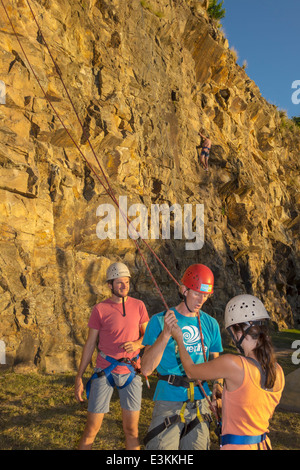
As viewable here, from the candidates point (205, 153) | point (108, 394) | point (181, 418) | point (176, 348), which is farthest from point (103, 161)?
point (181, 418)

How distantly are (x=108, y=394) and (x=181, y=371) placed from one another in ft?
4.37

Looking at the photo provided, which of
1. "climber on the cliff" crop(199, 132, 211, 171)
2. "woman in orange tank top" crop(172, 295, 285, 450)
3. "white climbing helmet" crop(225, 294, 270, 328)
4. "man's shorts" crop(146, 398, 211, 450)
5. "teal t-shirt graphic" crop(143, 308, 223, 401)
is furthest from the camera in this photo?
"climber on the cliff" crop(199, 132, 211, 171)

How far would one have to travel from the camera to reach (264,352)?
8.44 feet

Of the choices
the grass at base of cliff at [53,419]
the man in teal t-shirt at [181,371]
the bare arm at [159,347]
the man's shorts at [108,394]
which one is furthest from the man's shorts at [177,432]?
the grass at base of cliff at [53,419]

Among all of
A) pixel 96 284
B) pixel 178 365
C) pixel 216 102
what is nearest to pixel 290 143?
pixel 216 102

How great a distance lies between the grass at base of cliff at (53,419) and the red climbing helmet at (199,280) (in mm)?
3386

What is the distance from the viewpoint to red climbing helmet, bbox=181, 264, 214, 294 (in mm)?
3621

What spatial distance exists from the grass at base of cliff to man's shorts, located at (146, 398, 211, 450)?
8.82 ft

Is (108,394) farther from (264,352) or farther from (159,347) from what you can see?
(264,352)

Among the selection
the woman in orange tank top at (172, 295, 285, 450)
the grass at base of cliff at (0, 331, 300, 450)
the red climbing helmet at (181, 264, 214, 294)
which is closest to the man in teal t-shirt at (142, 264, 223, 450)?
the red climbing helmet at (181, 264, 214, 294)

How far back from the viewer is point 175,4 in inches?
746

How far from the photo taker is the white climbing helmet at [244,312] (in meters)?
2.79

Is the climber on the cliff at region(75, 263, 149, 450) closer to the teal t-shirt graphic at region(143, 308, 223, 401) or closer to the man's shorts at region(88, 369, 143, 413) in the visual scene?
the man's shorts at region(88, 369, 143, 413)

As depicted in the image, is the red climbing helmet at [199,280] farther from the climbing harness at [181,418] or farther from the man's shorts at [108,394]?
the man's shorts at [108,394]
